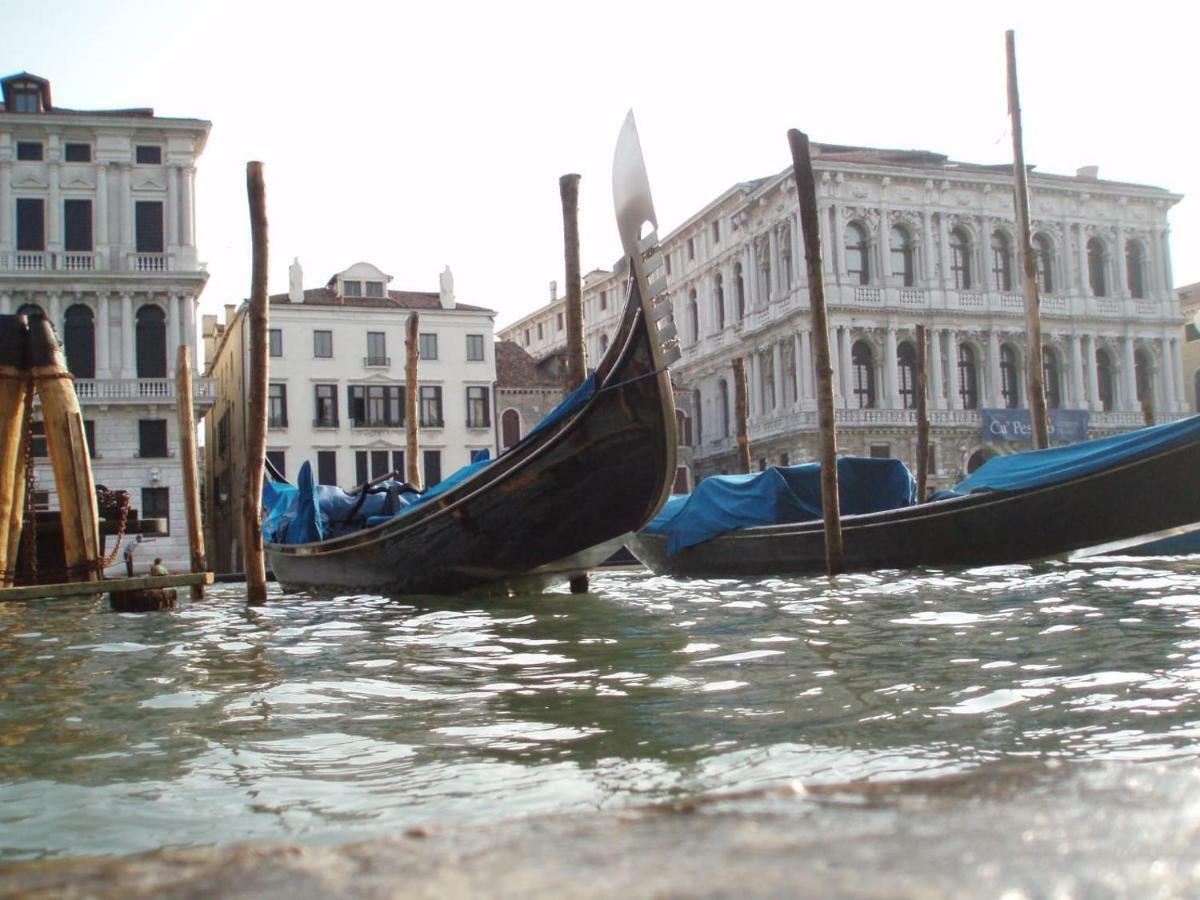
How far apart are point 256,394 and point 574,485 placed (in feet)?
9.69

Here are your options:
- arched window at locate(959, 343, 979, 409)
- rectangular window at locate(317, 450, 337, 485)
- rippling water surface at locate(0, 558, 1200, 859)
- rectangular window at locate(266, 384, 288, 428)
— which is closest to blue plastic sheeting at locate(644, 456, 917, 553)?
rippling water surface at locate(0, 558, 1200, 859)

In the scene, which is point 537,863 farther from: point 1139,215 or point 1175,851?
point 1139,215

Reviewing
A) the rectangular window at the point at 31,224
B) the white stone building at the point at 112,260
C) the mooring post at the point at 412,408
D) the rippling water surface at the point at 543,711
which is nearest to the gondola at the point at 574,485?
the rippling water surface at the point at 543,711

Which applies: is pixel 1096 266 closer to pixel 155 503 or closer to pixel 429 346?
pixel 429 346

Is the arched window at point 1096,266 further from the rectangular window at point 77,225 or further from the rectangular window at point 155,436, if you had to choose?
the rectangular window at point 77,225

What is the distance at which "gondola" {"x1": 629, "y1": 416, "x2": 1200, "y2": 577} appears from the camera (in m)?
9.59

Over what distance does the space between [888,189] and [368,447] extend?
1611cm

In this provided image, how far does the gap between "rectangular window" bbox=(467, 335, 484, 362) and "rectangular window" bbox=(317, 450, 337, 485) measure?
184 inches

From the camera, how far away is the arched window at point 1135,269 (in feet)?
117

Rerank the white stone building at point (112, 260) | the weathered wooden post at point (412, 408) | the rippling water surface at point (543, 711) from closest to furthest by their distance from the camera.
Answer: the rippling water surface at point (543, 711) < the weathered wooden post at point (412, 408) < the white stone building at point (112, 260)

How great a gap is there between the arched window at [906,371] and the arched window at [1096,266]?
6962 millimetres

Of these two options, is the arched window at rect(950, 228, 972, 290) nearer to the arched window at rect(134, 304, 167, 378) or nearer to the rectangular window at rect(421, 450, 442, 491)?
the rectangular window at rect(421, 450, 442, 491)

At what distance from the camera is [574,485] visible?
27.0 ft

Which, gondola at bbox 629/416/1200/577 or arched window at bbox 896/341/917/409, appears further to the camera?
arched window at bbox 896/341/917/409
